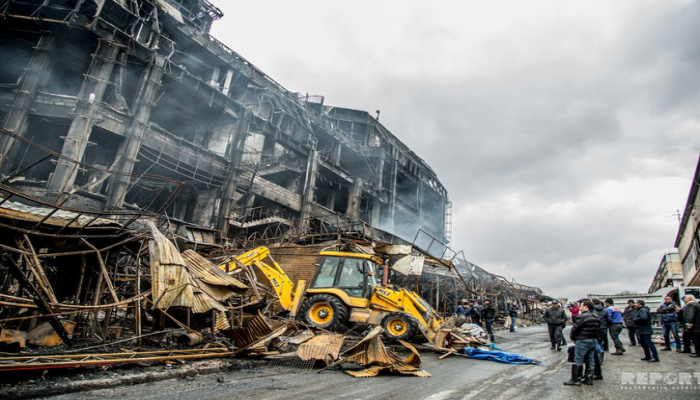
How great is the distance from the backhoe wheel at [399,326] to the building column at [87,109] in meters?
15.3

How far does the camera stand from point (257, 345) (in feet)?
21.2

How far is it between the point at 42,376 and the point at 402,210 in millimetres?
41287

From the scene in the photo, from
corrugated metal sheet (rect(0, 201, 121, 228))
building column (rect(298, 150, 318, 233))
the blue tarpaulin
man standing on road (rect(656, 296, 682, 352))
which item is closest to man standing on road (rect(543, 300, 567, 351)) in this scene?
man standing on road (rect(656, 296, 682, 352))

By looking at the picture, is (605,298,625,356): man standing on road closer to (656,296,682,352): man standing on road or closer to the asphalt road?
(656,296,682,352): man standing on road

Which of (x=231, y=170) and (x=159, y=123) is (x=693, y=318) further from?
(x=159, y=123)

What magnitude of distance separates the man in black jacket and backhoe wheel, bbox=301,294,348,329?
538 cm

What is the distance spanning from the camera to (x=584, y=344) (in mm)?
5625

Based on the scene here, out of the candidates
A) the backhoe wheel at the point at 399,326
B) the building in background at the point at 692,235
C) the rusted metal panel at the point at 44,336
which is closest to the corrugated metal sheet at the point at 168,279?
the rusted metal panel at the point at 44,336

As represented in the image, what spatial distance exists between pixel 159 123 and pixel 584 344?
25.7m

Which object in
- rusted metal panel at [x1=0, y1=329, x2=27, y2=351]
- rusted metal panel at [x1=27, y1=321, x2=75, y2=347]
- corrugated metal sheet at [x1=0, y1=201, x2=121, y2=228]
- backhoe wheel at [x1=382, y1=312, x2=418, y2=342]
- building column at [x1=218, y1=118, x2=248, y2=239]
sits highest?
building column at [x1=218, y1=118, x2=248, y2=239]

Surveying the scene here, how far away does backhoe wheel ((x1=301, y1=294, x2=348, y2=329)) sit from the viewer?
9.37m

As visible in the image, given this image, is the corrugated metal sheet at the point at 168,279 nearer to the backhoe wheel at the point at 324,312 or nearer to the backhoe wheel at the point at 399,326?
the backhoe wheel at the point at 324,312

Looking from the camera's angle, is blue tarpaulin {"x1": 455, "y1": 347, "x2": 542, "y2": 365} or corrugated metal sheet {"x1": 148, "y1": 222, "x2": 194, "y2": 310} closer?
corrugated metal sheet {"x1": 148, "y1": 222, "x2": 194, "y2": 310}

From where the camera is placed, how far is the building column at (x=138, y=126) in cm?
1772
